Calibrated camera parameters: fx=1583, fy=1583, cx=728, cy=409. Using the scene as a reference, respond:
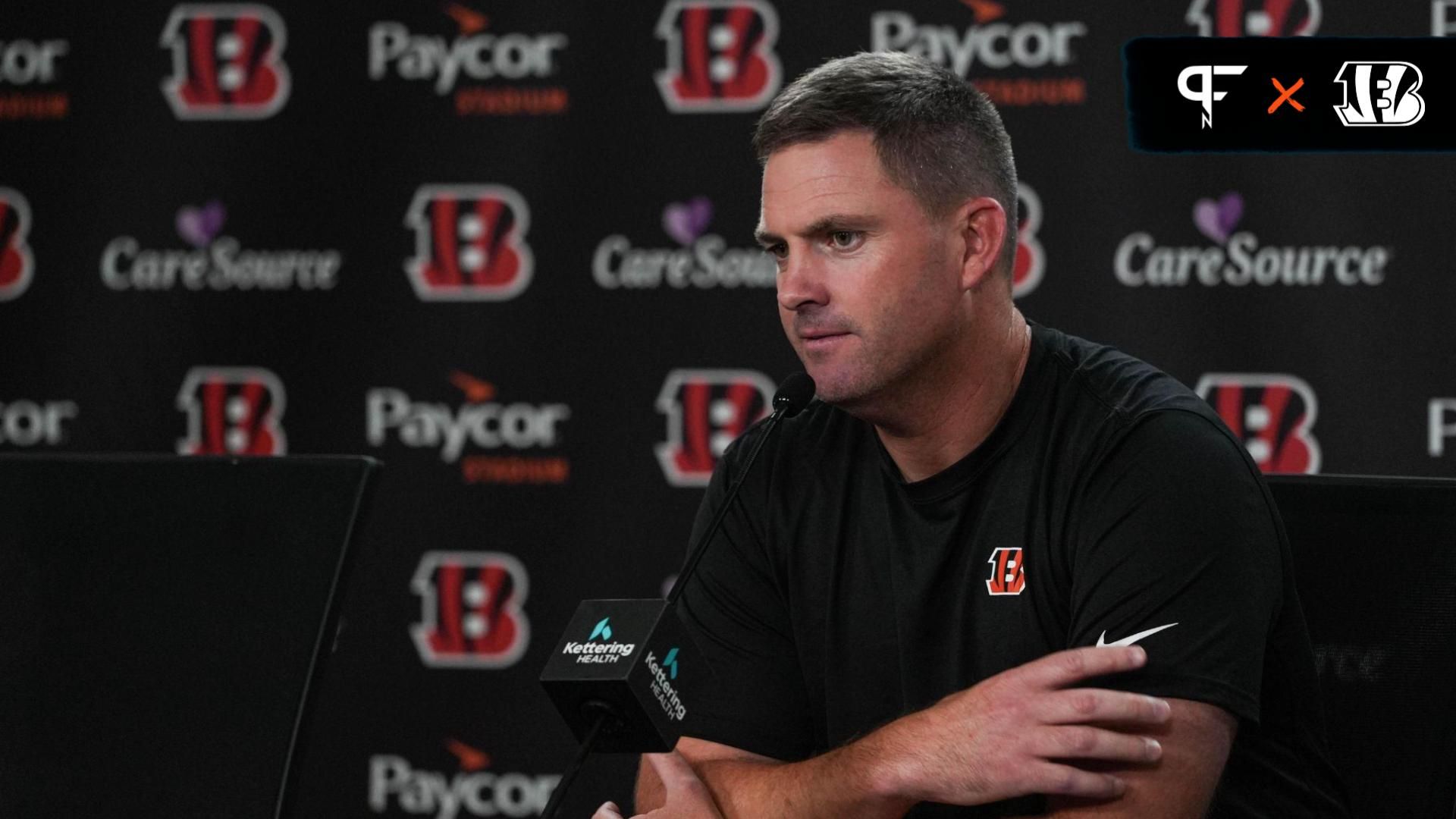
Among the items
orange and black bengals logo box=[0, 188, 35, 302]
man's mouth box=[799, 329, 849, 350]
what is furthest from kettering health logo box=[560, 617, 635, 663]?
orange and black bengals logo box=[0, 188, 35, 302]

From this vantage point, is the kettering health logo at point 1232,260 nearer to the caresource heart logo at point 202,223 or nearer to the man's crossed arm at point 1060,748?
the man's crossed arm at point 1060,748

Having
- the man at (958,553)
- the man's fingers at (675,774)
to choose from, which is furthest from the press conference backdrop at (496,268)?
the man's fingers at (675,774)

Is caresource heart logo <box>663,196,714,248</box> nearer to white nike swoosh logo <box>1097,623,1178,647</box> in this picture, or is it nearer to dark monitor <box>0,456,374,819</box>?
dark monitor <box>0,456,374,819</box>

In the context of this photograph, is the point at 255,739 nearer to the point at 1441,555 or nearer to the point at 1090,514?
the point at 1090,514

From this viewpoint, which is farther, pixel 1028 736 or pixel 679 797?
pixel 679 797

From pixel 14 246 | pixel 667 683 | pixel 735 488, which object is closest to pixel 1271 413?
pixel 735 488

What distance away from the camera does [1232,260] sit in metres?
3.02

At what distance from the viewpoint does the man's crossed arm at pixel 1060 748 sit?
1.36 m

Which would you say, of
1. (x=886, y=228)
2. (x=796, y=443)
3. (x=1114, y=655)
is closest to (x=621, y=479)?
(x=796, y=443)

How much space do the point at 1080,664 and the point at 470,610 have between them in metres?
2.09

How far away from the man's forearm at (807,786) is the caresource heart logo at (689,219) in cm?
167

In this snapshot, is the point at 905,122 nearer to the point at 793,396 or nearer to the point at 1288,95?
the point at 793,396

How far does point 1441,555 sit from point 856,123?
726 mm

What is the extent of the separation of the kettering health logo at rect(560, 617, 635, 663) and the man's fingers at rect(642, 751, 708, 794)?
18.4 inches
